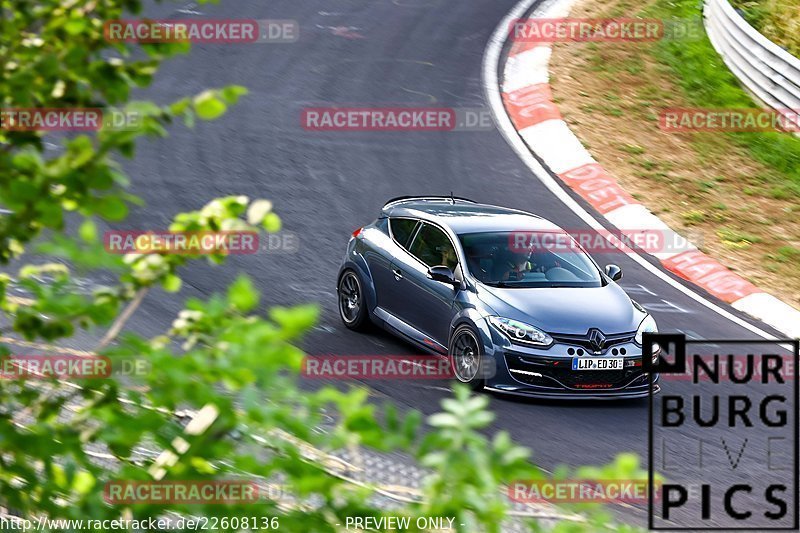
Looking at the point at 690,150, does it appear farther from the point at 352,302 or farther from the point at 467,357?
the point at 467,357

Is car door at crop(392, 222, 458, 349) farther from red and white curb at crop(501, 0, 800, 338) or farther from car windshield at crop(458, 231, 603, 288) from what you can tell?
red and white curb at crop(501, 0, 800, 338)

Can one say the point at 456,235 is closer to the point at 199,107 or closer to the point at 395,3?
the point at 199,107

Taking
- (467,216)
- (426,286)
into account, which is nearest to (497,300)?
(426,286)

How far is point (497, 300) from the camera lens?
10422mm

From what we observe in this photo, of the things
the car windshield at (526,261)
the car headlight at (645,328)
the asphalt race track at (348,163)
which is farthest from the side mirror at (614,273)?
the asphalt race track at (348,163)

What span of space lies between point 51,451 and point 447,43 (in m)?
19.6

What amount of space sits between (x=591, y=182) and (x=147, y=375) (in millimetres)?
14388

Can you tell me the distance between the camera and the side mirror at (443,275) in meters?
10.8

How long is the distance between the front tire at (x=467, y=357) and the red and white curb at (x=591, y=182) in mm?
4566

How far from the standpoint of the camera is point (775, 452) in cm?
953

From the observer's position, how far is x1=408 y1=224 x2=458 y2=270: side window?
11180 mm

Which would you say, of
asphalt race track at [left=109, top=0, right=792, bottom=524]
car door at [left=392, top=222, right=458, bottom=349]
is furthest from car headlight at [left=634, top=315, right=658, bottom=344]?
car door at [left=392, top=222, right=458, bottom=349]

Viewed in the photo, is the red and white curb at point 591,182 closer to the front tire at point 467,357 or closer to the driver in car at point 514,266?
the driver in car at point 514,266

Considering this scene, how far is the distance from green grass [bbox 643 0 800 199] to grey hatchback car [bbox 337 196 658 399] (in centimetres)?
679
